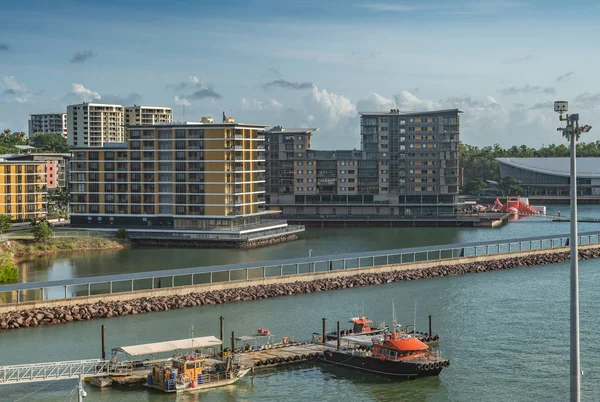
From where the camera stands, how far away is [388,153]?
92.4 metres

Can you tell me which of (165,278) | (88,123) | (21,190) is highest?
(88,123)

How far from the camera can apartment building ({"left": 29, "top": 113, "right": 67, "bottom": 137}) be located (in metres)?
172

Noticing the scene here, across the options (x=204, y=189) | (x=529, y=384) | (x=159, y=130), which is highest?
(x=159, y=130)

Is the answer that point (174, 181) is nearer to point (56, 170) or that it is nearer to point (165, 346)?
point (165, 346)

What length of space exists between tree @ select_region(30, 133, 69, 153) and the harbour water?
8461 cm

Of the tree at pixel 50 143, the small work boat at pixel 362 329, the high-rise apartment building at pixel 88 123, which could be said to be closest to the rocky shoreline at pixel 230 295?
the small work boat at pixel 362 329

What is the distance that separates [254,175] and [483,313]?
34913 mm

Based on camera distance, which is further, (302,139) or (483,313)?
(302,139)

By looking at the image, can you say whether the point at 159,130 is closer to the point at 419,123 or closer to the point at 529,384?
the point at 419,123

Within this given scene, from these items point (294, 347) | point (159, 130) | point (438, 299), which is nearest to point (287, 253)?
point (159, 130)

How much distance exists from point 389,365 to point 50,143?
4694 inches

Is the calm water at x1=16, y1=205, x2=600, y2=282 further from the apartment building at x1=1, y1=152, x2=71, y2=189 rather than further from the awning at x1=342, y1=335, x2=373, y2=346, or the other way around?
the apartment building at x1=1, y1=152, x2=71, y2=189

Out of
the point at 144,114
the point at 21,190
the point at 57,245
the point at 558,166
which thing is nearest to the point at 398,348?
the point at 57,245

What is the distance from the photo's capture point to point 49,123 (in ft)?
569
